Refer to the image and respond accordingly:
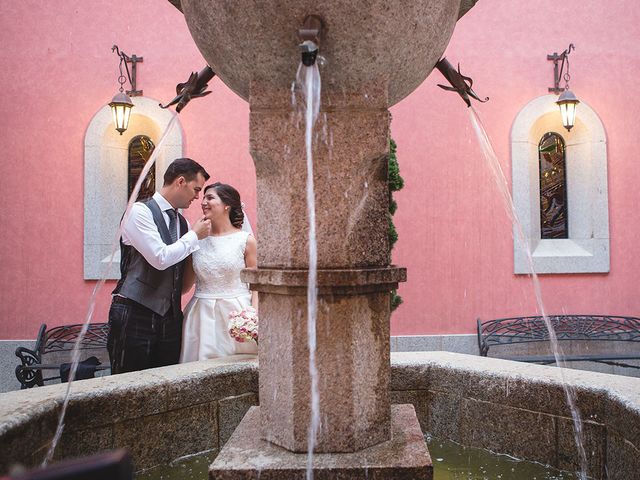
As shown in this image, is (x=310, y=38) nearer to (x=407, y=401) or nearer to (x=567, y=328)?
(x=407, y=401)

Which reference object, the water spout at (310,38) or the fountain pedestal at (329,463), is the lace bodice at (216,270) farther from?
the water spout at (310,38)

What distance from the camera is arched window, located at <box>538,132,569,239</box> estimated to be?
8.62 m

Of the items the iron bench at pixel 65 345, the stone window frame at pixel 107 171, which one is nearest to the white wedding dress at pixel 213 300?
the iron bench at pixel 65 345

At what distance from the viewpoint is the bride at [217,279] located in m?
3.99

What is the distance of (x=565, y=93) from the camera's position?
311 inches

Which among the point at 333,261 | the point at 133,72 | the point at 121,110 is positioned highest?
the point at 133,72

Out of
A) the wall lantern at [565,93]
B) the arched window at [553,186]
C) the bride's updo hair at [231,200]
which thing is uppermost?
the wall lantern at [565,93]

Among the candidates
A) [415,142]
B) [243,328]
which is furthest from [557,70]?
[243,328]

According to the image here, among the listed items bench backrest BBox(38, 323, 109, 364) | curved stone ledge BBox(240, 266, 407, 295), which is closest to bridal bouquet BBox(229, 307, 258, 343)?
curved stone ledge BBox(240, 266, 407, 295)

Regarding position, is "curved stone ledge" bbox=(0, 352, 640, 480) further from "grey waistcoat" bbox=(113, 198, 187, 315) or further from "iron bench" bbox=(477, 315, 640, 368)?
"iron bench" bbox=(477, 315, 640, 368)

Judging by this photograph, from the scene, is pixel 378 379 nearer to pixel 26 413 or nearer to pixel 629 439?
pixel 629 439

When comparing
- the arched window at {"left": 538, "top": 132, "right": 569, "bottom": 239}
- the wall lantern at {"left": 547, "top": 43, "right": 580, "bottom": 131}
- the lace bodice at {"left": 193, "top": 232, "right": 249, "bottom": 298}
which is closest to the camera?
the lace bodice at {"left": 193, "top": 232, "right": 249, "bottom": 298}

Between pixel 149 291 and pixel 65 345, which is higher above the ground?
pixel 149 291

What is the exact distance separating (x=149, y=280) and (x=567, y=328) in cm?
646
